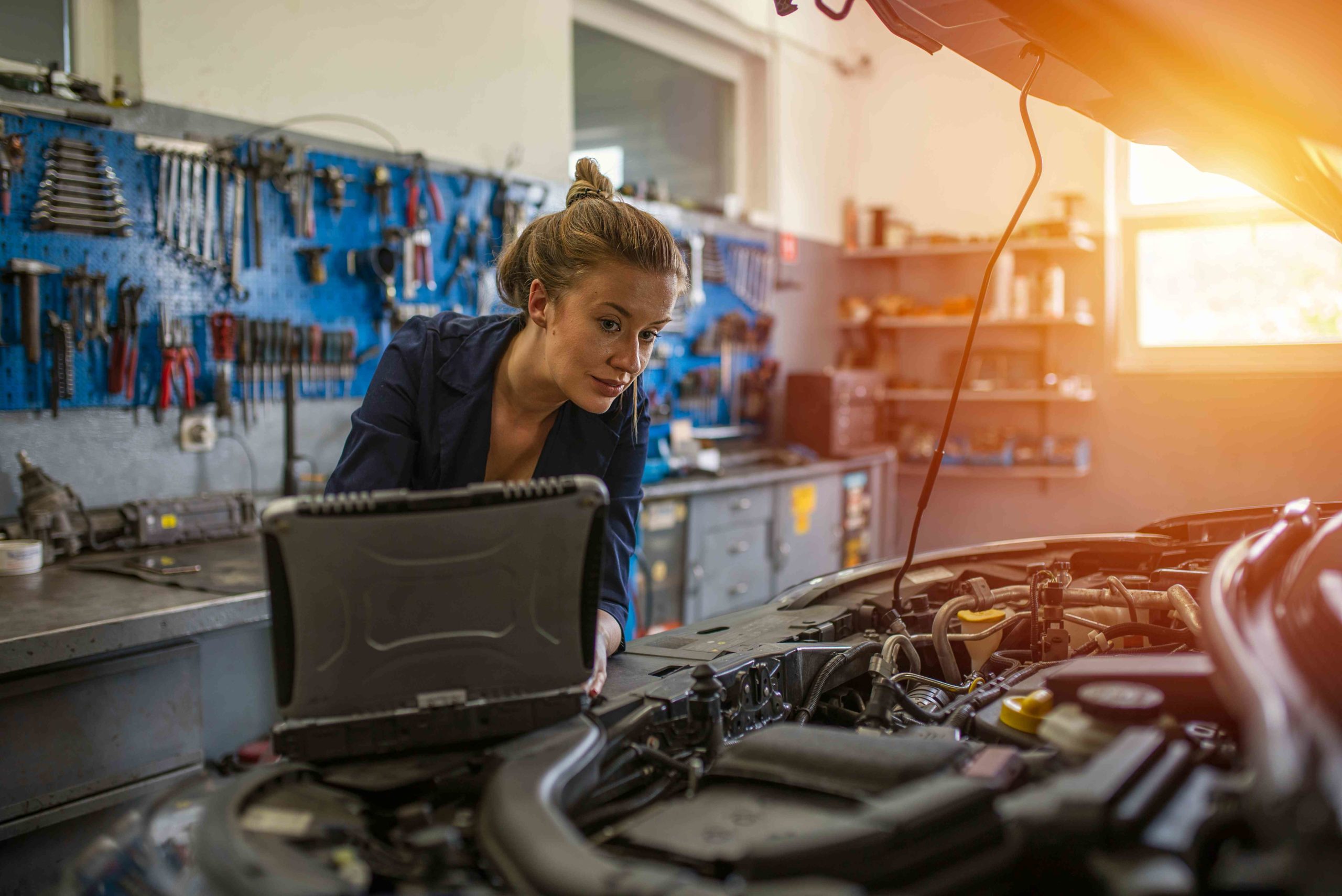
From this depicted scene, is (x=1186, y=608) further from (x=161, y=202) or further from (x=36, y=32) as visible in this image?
(x=36, y=32)

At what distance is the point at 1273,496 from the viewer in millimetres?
4695

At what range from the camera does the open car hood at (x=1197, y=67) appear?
1.09 meters

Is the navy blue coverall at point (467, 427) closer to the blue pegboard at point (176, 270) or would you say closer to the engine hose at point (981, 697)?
the engine hose at point (981, 697)

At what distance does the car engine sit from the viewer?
26.0 inches

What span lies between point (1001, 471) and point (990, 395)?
0.42m

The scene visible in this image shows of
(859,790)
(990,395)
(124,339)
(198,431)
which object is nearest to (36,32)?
(124,339)

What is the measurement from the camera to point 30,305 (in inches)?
91.6

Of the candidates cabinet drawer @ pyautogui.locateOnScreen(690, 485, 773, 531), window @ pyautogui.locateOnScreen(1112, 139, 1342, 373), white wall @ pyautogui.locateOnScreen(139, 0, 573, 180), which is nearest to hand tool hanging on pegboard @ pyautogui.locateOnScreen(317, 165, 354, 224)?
white wall @ pyautogui.locateOnScreen(139, 0, 573, 180)

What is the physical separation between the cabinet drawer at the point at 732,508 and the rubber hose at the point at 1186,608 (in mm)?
2318

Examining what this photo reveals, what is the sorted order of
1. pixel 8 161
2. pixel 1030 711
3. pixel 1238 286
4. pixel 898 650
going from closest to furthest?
pixel 1030 711 < pixel 898 650 < pixel 8 161 < pixel 1238 286

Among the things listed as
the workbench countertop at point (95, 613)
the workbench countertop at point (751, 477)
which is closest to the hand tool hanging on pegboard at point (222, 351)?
the workbench countertop at point (95, 613)

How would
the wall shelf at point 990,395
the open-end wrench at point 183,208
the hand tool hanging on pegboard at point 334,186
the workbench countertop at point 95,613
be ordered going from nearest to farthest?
the workbench countertop at point 95,613 → the open-end wrench at point 183,208 → the hand tool hanging on pegboard at point 334,186 → the wall shelf at point 990,395

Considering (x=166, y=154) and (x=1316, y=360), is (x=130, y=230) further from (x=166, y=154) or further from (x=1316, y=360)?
(x=1316, y=360)

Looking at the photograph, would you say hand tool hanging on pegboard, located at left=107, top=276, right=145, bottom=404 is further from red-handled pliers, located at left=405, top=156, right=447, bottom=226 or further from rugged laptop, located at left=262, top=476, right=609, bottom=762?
rugged laptop, located at left=262, top=476, right=609, bottom=762
